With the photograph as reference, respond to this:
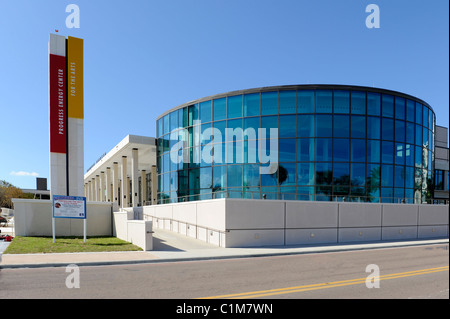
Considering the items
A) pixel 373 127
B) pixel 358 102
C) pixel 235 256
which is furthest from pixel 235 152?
pixel 235 256

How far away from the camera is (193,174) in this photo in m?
27.8

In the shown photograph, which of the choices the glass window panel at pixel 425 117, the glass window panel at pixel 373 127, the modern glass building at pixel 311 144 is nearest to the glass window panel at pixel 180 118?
the modern glass building at pixel 311 144

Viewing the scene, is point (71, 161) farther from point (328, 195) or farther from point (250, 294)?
point (250, 294)

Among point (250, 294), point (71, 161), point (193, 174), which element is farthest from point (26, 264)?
point (193, 174)

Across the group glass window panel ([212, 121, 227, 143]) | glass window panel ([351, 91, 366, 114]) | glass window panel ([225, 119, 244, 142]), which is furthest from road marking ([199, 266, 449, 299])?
glass window panel ([212, 121, 227, 143])

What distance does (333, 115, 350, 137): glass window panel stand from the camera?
24859mm

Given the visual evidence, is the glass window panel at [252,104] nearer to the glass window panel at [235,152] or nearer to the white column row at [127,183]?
the glass window panel at [235,152]

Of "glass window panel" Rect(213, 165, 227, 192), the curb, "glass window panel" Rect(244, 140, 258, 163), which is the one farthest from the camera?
"glass window panel" Rect(213, 165, 227, 192)

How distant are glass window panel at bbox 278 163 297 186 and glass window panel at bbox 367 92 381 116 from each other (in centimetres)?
768

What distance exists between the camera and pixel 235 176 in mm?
25375

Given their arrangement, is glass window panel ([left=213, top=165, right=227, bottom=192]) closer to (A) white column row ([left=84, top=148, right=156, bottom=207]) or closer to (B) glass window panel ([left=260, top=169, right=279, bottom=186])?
(B) glass window panel ([left=260, top=169, right=279, bottom=186])

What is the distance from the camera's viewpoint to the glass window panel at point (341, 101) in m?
25.0

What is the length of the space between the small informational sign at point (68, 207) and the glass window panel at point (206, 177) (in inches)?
431

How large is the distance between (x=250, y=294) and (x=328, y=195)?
58.1ft
